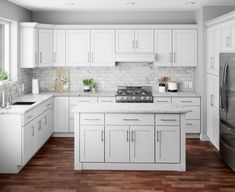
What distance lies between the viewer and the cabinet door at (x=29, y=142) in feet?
19.0

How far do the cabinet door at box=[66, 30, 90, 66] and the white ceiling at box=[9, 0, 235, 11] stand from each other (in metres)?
0.51

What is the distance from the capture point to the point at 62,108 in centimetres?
810

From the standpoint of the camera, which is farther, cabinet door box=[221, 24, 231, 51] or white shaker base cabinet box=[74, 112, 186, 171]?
cabinet door box=[221, 24, 231, 51]

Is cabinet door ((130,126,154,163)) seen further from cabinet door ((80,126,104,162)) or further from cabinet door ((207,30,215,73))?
cabinet door ((207,30,215,73))

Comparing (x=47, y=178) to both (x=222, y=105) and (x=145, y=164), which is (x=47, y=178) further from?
(x=222, y=105)

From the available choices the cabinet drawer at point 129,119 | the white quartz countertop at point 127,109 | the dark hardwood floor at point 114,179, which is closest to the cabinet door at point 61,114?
the dark hardwood floor at point 114,179

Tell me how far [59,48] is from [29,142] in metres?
2.84

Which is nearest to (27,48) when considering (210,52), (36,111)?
(36,111)

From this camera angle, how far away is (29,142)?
237 inches

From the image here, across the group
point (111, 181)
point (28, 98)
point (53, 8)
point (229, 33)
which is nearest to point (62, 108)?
point (28, 98)

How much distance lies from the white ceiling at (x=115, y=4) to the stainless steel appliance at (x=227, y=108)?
155 centimetres

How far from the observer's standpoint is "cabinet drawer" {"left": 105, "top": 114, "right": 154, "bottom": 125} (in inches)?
223

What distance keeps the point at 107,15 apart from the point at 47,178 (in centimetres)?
427

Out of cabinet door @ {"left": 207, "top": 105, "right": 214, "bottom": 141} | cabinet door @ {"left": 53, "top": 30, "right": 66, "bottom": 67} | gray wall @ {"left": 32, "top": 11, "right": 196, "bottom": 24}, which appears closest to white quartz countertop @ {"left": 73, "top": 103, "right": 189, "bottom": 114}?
cabinet door @ {"left": 207, "top": 105, "right": 214, "bottom": 141}
